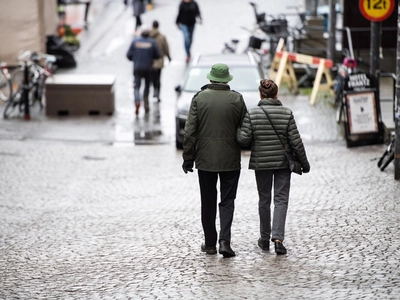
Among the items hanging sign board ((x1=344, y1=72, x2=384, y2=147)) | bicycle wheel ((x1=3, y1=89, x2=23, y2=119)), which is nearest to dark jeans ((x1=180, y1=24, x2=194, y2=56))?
bicycle wheel ((x1=3, y1=89, x2=23, y2=119))

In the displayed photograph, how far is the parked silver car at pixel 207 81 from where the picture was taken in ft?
52.2

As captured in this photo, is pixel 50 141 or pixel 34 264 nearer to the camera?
pixel 34 264

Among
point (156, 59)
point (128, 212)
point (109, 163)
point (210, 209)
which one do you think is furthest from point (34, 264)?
point (156, 59)

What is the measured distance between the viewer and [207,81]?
16.4 meters

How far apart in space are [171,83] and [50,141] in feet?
22.7

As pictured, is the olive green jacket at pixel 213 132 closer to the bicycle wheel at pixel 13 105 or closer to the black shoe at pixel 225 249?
the black shoe at pixel 225 249

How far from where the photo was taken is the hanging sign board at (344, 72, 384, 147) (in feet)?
49.6

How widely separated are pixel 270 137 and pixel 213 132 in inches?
20.8

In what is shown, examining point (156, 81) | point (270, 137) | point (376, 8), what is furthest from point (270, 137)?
point (156, 81)

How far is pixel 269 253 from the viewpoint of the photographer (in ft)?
28.2

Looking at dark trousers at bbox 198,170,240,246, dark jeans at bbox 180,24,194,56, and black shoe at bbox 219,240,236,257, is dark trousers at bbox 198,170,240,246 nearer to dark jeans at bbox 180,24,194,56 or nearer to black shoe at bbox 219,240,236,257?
black shoe at bbox 219,240,236,257

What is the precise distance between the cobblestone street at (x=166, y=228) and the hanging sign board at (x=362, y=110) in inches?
8.8

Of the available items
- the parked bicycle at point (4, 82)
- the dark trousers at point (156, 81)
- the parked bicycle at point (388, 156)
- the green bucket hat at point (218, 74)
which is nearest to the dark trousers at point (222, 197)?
the green bucket hat at point (218, 74)

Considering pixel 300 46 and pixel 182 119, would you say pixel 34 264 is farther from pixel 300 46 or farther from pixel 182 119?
pixel 300 46
